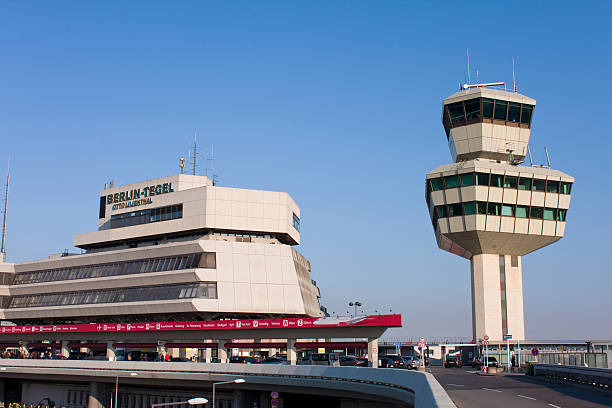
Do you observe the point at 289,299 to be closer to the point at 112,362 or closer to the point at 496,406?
the point at 112,362

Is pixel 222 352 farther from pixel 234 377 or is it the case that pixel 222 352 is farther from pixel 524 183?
pixel 524 183

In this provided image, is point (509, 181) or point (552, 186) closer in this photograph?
point (509, 181)

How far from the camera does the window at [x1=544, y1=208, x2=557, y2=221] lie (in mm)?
84688

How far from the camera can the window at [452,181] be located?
83750mm

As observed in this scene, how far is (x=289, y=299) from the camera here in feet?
266

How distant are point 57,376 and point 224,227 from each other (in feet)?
87.2

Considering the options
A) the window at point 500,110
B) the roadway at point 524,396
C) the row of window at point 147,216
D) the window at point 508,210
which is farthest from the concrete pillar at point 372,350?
the window at point 500,110

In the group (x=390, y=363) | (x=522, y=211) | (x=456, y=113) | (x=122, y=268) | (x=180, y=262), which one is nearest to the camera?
(x=390, y=363)

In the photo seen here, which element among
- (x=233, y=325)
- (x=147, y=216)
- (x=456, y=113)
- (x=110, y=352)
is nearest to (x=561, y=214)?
(x=456, y=113)

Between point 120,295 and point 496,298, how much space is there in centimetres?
5114

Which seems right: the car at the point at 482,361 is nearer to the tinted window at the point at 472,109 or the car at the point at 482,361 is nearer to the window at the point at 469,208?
the window at the point at 469,208

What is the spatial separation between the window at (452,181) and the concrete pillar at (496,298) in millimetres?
10906

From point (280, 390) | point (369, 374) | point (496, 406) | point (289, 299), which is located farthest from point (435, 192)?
point (496, 406)

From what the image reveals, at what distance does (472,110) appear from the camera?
285 ft
